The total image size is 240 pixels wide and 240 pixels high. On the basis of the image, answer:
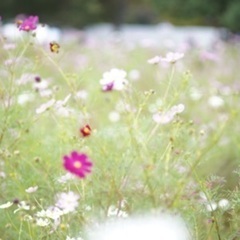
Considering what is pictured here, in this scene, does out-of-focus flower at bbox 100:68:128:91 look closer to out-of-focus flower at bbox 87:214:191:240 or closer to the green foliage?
out-of-focus flower at bbox 87:214:191:240

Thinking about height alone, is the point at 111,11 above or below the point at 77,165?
above

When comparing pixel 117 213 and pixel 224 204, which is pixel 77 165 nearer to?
pixel 117 213

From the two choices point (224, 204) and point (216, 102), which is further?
point (216, 102)

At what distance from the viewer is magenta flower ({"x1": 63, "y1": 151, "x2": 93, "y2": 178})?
125 centimetres

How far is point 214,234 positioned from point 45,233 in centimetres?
51

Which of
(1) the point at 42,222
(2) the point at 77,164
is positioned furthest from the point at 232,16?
(2) the point at 77,164

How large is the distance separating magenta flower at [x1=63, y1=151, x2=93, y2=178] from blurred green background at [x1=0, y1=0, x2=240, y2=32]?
8205mm

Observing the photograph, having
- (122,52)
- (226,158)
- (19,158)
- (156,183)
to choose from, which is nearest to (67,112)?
(19,158)

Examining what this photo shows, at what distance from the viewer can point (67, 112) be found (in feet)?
6.53

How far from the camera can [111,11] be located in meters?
18.6

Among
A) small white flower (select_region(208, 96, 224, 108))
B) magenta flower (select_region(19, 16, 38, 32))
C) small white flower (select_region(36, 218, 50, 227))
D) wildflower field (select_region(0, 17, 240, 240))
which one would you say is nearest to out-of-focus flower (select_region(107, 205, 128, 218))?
wildflower field (select_region(0, 17, 240, 240))

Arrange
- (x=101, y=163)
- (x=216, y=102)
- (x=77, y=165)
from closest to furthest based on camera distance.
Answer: (x=77, y=165) < (x=101, y=163) < (x=216, y=102)

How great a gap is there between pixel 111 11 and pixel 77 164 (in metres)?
17.7

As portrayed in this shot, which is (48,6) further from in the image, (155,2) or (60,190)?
(60,190)
